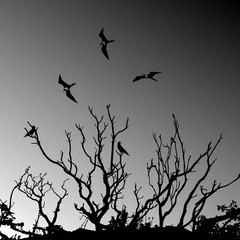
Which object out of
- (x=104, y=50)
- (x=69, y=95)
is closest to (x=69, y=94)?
(x=69, y=95)

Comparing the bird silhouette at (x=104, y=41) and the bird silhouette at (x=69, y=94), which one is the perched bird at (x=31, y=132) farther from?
the bird silhouette at (x=104, y=41)

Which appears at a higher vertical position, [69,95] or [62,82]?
[62,82]

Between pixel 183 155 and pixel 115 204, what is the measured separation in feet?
10.0

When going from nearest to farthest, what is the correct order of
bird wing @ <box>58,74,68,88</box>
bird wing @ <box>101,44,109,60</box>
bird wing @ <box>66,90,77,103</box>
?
1. bird wing @ <box>101,44,109,60</box>
2. bird wing @ <box>66,90,77,103</box>
3. bird wing @ <box>58,74,68,88</box>

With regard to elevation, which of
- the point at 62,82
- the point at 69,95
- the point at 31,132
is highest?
the point at 62,82

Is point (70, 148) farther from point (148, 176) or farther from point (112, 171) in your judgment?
point (148, 176)

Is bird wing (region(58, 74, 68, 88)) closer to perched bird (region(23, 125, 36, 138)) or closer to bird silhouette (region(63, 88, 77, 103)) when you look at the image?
bird silhouette (region(63, 88, 77, 103))

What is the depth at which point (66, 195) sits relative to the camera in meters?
14.0

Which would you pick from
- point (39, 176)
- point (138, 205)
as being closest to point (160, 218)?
point (138, 205)

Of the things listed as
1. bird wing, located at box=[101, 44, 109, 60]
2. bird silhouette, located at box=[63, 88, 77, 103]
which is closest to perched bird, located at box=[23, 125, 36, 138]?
bird silhouette, located at box=[63, 88, 77, 103]

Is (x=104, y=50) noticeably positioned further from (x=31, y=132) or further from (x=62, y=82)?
(x=31, y=132)

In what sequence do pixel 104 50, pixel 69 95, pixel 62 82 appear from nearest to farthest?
pixel 104 50
pixel 69 95
pixel 62 82

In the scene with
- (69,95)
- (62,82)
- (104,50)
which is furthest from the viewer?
(62,82)

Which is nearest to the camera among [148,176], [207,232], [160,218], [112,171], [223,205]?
[207,232]
